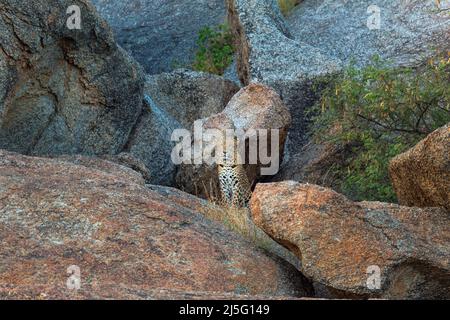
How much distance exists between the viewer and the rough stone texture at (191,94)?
18375mm

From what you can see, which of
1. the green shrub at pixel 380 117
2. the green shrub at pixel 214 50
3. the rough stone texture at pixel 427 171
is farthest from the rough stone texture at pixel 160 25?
the rough stone texture at pixel 427 171

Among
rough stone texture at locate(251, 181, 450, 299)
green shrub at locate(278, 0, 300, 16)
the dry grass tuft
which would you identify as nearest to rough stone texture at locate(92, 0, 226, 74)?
green shrub at locate(278, 0, 300, 16)

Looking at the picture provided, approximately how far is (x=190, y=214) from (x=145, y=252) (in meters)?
1.18

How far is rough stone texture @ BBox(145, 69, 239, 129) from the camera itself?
1838 cm

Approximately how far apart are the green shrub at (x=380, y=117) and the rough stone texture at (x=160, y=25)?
7931 mm

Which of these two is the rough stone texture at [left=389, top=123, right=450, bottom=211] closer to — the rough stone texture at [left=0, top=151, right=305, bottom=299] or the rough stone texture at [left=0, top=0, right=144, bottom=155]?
the rough stone texture at [left=0, top=151, right=305, bottom=299]

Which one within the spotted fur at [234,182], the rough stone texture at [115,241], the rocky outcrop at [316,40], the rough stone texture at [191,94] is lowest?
the rough stone texture at [115,241]

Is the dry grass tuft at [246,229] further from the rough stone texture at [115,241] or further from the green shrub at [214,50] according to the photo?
the green shrub at [214,50]

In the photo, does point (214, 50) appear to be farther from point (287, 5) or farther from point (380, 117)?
point (380, 117)

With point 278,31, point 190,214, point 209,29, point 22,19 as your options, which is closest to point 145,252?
point 190,214

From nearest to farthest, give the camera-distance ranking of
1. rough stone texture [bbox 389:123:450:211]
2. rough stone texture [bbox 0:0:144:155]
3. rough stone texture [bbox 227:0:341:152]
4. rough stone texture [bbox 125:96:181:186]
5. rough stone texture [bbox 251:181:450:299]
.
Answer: rough stone texture [bbox 251:181:450:299] < rough stone texture [bbox 389:123:450:211] < rough stone texture [bbox 0:0:144:155] < rough stone texture [bbox 125:96:181:186] < rough stone texture [bbox 227:0:341:152]

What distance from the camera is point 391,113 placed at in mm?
14805

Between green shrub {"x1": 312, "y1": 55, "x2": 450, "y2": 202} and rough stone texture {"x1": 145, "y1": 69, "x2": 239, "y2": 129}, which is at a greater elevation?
rough stone texture {"x1": 145, "y1": 69, "x2": 239, "y2": 129}

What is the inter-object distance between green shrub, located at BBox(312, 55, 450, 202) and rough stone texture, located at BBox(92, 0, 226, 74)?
7931 millimetres
